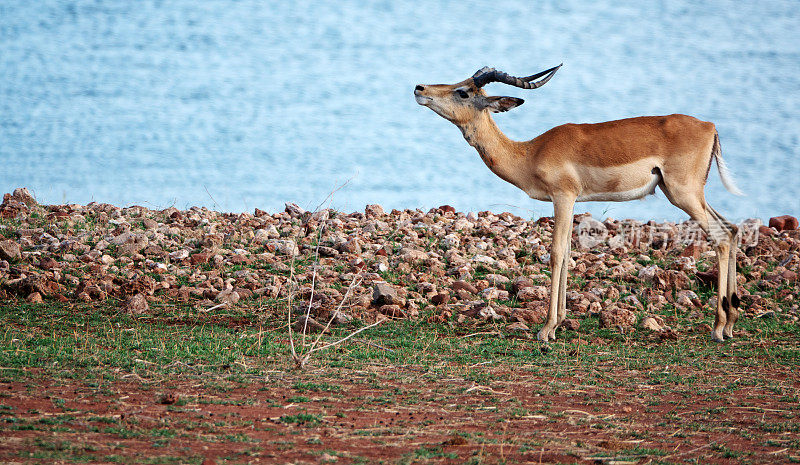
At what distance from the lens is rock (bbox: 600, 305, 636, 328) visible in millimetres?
10430

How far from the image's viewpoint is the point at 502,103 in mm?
9805

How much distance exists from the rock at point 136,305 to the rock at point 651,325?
6.44m

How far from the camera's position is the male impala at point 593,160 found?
9.73 metres

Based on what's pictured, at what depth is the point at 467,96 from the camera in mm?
9961

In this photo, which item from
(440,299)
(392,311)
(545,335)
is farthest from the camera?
(440,299)

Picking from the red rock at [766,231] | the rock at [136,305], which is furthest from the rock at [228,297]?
Result: the red rock at [766,231]

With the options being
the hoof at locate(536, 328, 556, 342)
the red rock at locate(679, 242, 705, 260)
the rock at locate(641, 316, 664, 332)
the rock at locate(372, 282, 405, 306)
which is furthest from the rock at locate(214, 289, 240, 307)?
the red rock at locate(679, 242, 705, 260)

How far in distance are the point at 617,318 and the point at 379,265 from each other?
3.83 meters

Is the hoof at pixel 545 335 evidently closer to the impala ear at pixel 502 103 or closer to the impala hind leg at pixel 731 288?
the impala hind leg at pixel 731 288

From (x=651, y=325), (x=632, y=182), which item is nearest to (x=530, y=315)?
(x=651, y=325)

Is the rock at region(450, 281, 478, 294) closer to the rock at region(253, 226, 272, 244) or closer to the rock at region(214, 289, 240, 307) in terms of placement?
the rock at region(214, 289, 240, 307)

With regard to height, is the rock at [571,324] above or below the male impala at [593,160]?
below

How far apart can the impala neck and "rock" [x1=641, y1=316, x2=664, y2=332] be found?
239 centimetres

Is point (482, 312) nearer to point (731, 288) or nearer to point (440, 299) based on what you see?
point (440, 299)
